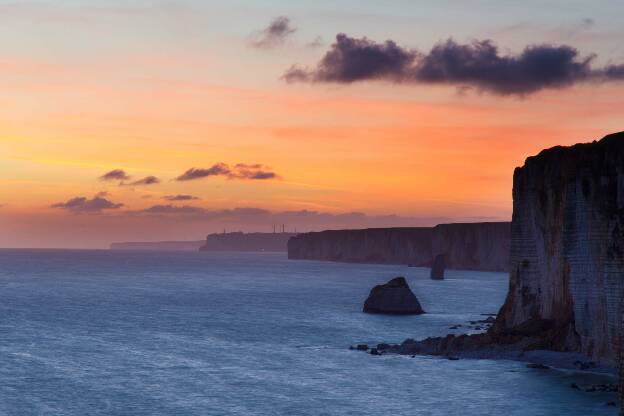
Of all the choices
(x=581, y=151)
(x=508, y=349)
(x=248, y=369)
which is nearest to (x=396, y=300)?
(x=508, y=349)

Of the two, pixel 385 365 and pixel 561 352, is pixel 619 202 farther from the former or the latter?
pixel 385 365

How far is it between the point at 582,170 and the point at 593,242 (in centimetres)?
520

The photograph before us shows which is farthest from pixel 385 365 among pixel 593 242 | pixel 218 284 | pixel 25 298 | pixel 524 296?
pixel 218 284

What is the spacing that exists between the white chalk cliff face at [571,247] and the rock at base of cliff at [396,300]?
109 ft

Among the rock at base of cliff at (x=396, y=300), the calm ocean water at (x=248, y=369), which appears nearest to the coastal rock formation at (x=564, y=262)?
the calm ocean water at (x=248, y=369)

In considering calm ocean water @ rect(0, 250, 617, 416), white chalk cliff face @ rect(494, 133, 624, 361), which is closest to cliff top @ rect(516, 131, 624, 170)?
white chalk cliff face @ rect(494, 133, 624, 361)

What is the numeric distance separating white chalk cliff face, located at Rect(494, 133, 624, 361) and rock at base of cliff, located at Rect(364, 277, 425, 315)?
3326cm

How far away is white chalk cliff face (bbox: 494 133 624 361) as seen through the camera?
55.7m

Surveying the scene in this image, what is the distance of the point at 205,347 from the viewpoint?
261 feet

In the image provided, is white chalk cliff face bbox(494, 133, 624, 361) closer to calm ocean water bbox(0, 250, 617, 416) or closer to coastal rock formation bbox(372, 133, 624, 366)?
coastal rock formation bbox(372, 133, 624, 366)

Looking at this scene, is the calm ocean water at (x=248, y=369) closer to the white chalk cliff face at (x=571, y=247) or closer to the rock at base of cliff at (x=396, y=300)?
the rock at base of cliff at (x=396, y=300)

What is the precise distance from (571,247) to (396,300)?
46.3 meters

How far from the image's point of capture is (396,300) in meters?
106

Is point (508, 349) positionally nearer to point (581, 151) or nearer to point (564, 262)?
point (564, 262)
